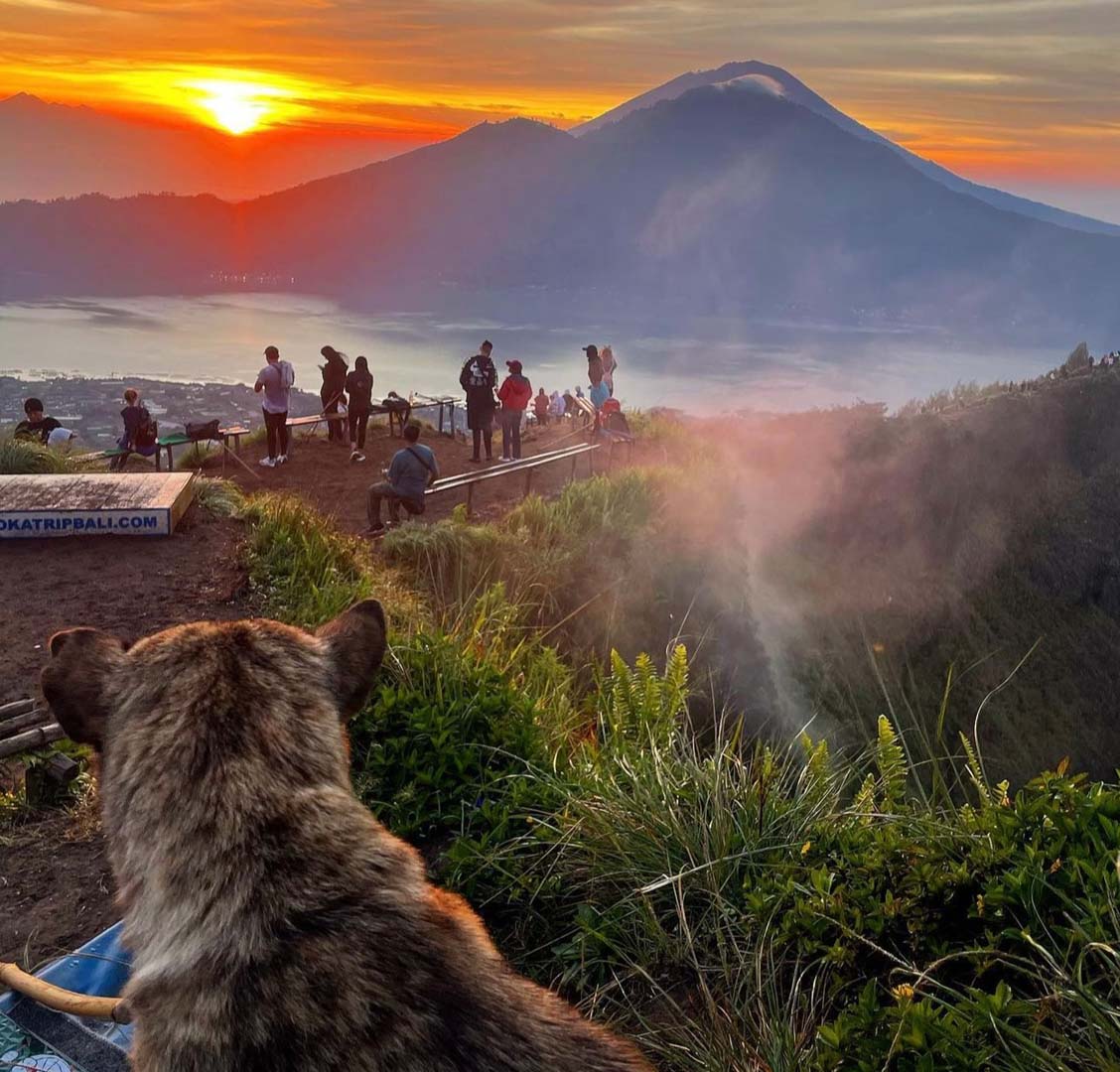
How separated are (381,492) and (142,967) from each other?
476 inches

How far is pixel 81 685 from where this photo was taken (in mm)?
2662

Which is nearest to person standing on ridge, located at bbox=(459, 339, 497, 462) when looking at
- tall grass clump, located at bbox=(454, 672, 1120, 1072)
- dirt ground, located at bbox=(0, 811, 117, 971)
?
dirt ground, located at bbox=(0, 811, 117, 971)

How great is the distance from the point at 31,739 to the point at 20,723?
34 centimetres

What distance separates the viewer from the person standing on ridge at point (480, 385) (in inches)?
733

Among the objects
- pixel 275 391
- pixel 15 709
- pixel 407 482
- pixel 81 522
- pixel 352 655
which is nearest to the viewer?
pixel 352 655

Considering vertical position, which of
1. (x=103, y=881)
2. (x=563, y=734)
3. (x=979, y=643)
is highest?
(x=563, y=734)

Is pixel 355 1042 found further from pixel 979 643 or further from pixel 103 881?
pixel 979 643

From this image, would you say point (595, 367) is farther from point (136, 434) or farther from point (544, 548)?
point (136, 434)

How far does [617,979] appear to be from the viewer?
155 inches

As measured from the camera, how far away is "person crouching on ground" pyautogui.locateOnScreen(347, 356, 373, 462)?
19141 mm

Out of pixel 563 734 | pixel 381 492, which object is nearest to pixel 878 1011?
pixel 563 734

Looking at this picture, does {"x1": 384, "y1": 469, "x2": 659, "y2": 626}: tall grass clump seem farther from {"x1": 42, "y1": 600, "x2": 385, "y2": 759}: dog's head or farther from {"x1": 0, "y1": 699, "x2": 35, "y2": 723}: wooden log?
{"x1": 42, "y1": 600, "x2": 385, "y2": 759}: dog's head

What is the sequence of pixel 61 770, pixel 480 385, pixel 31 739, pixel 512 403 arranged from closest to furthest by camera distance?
pixel 61 770 → pixel 31 739 → pixel 480 385 → pixel 512 403

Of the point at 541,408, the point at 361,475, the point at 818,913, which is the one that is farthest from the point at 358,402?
the point at 818,913
